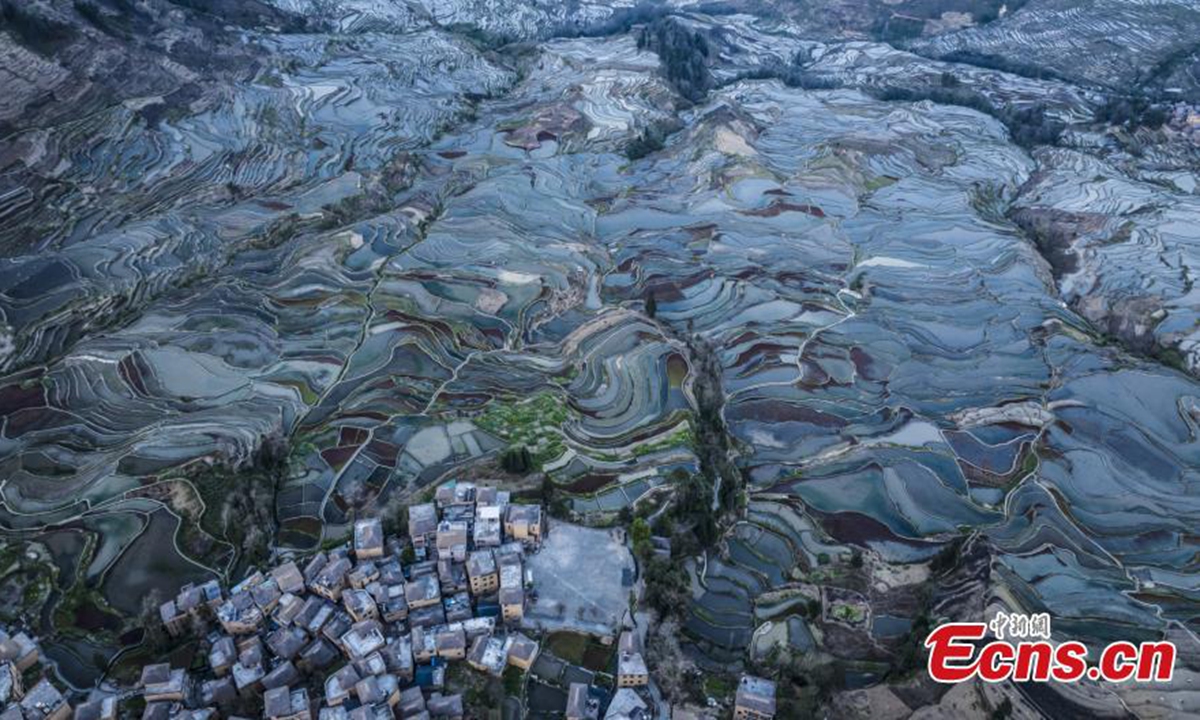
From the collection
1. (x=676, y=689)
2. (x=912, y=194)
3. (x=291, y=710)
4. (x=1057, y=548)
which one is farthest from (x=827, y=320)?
(x=291, y=710)

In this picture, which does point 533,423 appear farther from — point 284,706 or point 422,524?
point 284,706

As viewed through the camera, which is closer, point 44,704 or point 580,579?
point 44,704

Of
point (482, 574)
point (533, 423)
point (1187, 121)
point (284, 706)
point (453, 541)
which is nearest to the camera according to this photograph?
point (284, 706)

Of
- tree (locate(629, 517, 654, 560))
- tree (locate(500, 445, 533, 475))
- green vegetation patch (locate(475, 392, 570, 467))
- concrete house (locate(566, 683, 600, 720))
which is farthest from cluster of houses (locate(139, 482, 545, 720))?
green vegetation patch (locate(475, 392, 570, 467))

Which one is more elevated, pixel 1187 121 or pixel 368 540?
pixel 1187 121

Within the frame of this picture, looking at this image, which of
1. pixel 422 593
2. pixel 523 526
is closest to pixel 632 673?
pixel 523 526

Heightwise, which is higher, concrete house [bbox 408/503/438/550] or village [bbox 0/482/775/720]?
concrete house [bbox 408/503/438/550]

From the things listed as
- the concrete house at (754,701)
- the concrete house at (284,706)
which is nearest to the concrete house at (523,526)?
the concrete house at (284,706)

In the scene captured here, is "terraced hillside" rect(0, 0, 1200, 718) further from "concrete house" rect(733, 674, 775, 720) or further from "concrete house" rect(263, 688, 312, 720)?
"concrete house" rect(263, 688, 312, 720)
